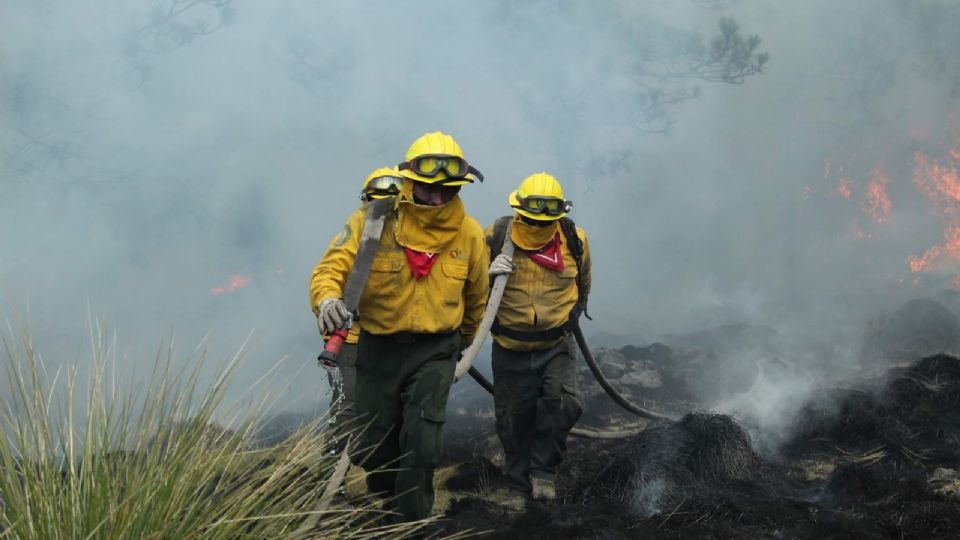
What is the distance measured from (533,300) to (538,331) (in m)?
0.25

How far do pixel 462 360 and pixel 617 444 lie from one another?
3807 millimetres

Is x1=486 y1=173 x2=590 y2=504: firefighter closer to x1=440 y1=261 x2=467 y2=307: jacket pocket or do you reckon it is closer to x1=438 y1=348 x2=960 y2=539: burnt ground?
x1=438 y1=348 x2=960 y2=539: burnt ground

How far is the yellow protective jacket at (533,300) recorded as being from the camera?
21.7 ft

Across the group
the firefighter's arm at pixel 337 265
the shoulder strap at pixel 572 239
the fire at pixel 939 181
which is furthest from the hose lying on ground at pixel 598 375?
the fire at pixel 939 181

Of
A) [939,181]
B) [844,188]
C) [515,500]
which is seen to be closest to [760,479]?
[515,500]

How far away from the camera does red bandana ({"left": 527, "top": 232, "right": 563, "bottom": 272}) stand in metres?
6.63

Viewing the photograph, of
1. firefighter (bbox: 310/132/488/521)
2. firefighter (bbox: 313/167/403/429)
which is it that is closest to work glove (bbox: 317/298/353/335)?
firefighter (bbox: 310/132/488/521)

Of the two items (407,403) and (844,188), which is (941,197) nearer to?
(844,188)

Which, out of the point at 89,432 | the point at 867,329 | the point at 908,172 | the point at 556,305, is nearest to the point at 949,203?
the point at 908,172

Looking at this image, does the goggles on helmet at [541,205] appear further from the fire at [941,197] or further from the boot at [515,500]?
the fire at [941,197]

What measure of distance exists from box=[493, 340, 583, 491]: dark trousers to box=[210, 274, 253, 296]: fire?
8.47m

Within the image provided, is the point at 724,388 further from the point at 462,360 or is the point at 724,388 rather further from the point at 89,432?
the point at 89,432

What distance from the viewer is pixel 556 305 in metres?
6.66

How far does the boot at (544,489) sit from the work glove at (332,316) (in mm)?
3291
